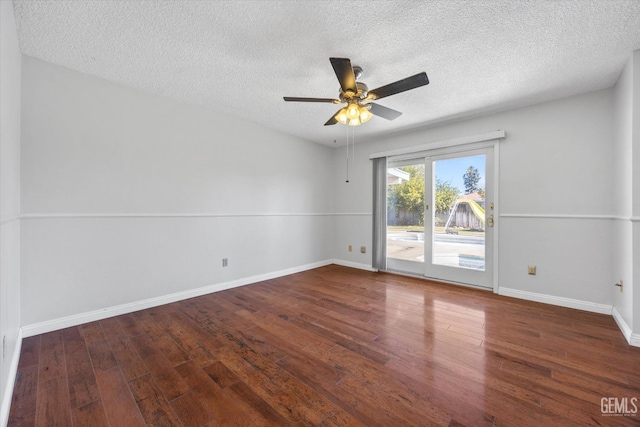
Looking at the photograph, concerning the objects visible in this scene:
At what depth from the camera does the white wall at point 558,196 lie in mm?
2715

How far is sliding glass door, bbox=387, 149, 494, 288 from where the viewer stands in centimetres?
352

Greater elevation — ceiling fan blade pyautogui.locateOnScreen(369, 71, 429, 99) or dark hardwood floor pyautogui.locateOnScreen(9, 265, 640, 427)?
ceiling fan blade pyautogui.locateOnScreen(369, 71, 429, 99)

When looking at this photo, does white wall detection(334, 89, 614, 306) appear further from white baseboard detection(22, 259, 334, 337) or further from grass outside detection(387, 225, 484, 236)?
white baseboard detection(22, 259, 334, 337)

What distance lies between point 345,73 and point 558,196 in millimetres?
2926

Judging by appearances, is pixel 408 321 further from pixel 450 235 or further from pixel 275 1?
pixel 275 1

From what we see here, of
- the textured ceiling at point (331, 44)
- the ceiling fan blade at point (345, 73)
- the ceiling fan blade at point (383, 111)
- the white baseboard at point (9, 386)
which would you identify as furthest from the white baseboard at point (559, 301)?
the white baseboard at point (9, 386)

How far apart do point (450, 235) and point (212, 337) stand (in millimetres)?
3404

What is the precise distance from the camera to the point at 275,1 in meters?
1.62

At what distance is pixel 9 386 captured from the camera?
146 cm

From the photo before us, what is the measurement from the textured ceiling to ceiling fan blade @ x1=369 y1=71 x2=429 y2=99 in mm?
306

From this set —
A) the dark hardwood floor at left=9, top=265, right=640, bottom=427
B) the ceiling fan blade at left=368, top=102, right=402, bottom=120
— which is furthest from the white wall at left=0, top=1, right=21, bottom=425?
the ceiling fan blade at left=368, top=102, right=402, bottom=120

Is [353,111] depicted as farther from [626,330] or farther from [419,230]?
[626,330]

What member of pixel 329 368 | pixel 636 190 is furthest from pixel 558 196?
pixel 329 368

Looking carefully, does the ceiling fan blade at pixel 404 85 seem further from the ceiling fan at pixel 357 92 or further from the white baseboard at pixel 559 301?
the white baseboard at pixel 559 301
